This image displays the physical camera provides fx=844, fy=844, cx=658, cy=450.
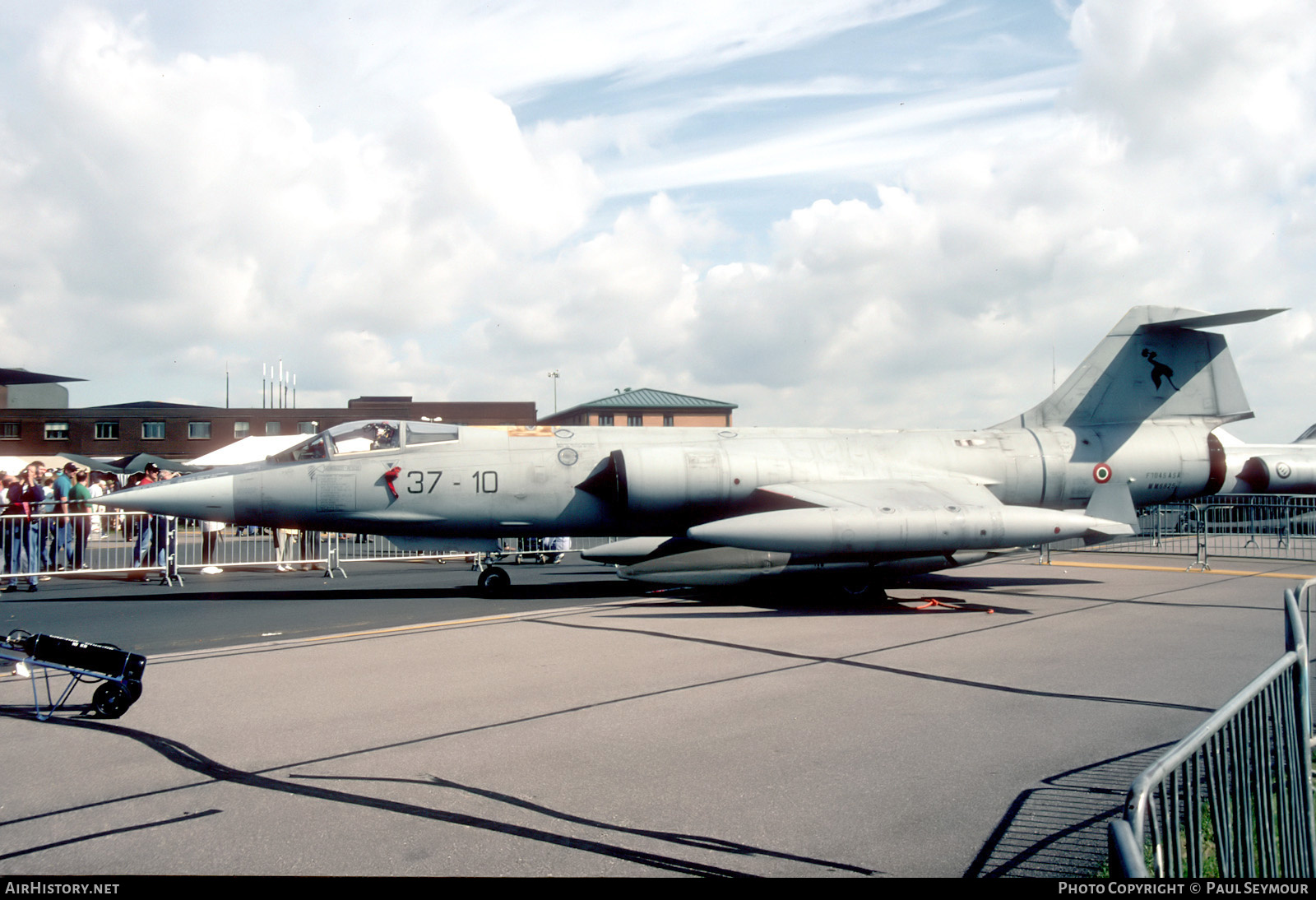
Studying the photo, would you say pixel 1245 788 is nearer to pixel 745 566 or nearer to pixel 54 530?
pixel 745 566

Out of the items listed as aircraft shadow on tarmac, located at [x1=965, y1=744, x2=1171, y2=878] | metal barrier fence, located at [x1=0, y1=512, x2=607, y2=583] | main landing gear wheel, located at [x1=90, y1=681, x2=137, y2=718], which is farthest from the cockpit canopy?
aircraft shadow on tarmac, located at [x1=965, y1=744, x2=1171, y2=878]

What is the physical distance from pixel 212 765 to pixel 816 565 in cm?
782

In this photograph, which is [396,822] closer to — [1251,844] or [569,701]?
[569,701]

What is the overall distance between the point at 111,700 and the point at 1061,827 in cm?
567

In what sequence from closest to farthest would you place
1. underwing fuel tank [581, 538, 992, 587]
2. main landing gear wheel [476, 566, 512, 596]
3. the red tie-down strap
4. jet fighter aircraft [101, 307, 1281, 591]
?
jet fighter aircraft [101, 307, 1281, 591] < underwing fuel tank [581, 538, 992, 587] < the red tie-down strap < main landing gear wheel [476, 566, 512, 596]

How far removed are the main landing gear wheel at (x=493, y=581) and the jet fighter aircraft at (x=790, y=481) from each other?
23 mm

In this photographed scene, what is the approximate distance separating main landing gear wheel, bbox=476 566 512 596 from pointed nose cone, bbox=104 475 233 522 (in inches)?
134

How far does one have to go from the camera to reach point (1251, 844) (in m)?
2.61

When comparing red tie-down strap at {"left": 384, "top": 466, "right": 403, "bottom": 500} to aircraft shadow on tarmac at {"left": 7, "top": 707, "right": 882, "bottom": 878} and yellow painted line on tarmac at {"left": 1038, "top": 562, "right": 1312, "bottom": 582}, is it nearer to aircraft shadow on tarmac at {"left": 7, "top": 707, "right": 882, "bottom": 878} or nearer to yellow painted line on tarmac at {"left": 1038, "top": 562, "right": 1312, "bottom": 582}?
aircraft shadow on tarmac at {"left": 7, "top": 707, "right": 882, "bottom": 878}

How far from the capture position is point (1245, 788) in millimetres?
2742

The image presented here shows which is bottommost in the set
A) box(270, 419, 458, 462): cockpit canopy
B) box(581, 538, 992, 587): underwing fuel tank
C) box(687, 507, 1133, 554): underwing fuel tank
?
box(581, 538, 992, 587): underwing fuel tank

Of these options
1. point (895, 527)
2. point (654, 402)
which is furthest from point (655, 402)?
point (895, 527)

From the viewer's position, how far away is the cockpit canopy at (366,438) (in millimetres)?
11367

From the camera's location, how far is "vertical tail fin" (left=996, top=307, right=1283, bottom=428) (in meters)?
13.4
